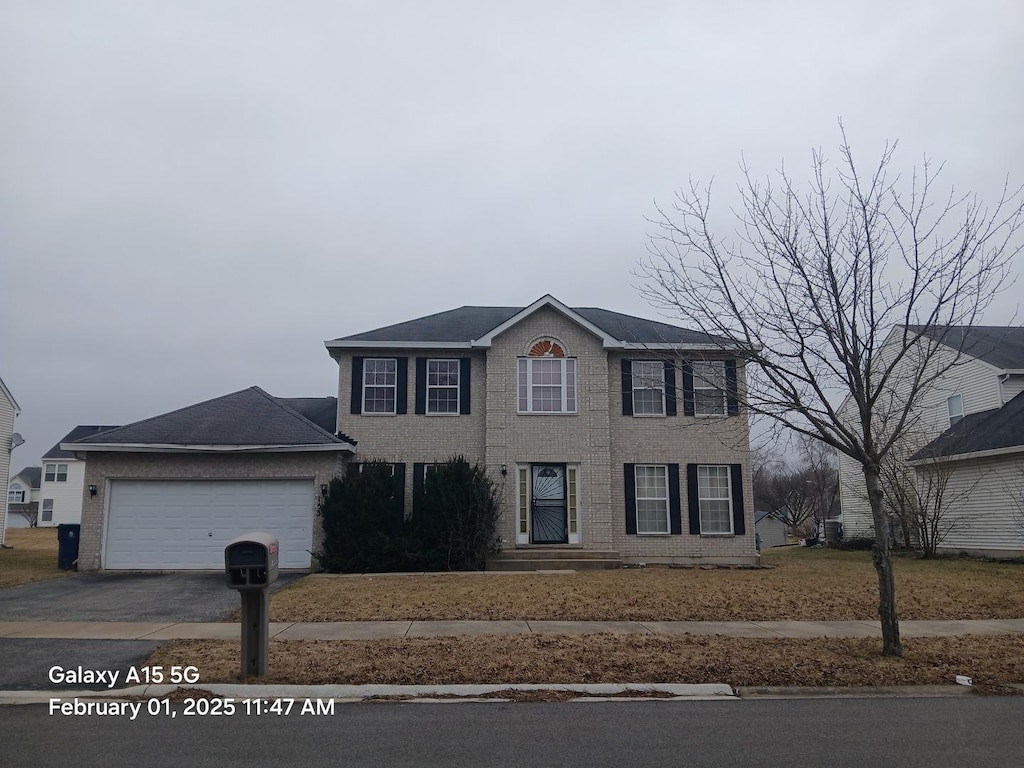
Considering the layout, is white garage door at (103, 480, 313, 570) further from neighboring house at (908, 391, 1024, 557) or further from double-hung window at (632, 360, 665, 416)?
neighboring house at (908, 391, 1024, 557)

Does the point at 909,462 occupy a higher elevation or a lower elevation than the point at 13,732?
higher

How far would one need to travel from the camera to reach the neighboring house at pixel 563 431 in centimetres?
2008

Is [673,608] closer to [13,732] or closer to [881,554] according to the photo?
[881,554]

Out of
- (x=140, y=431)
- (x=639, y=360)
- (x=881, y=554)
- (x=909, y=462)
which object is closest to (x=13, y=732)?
(x=881, y=554)

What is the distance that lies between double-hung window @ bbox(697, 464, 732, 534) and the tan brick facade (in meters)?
9.59

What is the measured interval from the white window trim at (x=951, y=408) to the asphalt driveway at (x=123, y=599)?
75.6 feet

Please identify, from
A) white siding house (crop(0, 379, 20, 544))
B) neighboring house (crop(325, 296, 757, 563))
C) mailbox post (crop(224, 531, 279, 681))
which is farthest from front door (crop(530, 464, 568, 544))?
white siding house (crop(0, 379, 20, 544))

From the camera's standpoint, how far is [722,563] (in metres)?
20.4

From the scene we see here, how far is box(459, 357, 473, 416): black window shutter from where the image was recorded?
20.6 m

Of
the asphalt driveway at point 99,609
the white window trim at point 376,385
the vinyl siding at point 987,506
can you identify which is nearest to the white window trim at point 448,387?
the white window trim at point 376,385

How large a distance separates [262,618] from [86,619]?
5268mm

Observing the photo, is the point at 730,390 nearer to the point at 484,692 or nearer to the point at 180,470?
the point at 484,692

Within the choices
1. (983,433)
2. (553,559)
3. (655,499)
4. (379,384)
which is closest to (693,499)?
(655,499)

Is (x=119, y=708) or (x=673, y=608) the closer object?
(x=119, y=708)
